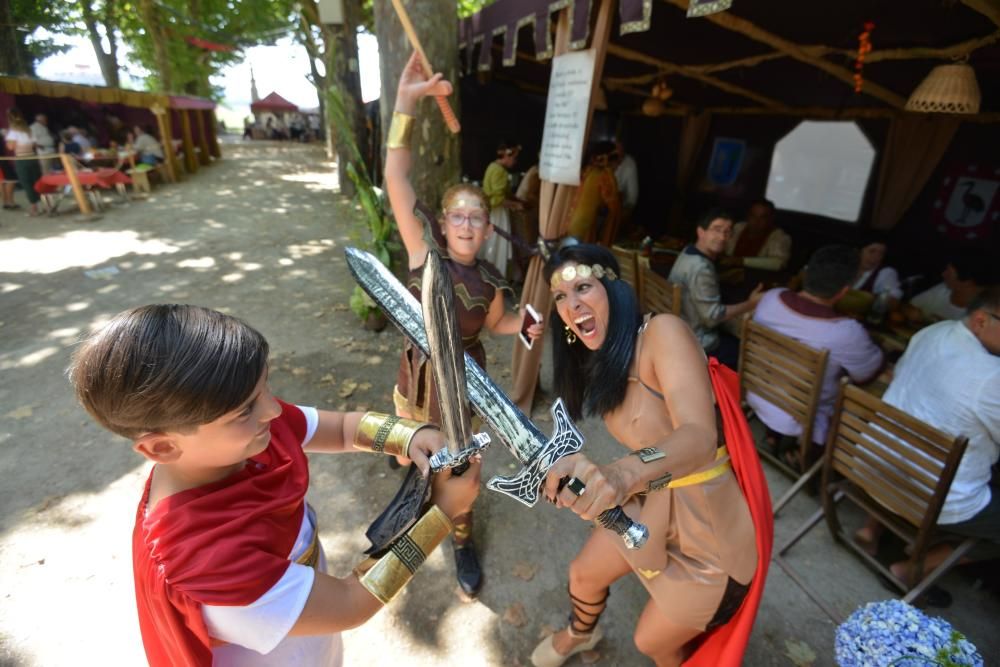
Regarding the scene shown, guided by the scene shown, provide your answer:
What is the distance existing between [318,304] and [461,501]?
18.2 feet

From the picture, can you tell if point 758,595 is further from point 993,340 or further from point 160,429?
point 160,429

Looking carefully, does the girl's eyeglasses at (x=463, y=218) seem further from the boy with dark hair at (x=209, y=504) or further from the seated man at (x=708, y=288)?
the seated man at (x=708, y=288)

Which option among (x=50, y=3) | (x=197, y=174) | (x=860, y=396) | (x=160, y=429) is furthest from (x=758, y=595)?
(x=50, y=3)

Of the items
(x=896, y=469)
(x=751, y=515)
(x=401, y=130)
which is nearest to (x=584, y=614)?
(x=751, y=515)

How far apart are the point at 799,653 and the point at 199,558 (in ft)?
9.15

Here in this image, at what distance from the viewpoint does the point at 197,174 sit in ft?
52.1

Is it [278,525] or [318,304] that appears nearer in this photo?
[278,525]

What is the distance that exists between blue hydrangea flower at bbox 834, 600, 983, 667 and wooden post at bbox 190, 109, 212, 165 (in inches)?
840

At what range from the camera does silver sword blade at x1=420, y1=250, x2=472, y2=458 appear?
1.00m

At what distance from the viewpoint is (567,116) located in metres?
3.32

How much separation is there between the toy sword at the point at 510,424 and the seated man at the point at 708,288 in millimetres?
3031

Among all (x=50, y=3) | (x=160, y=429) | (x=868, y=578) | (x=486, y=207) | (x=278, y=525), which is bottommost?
(x=868, y=578)

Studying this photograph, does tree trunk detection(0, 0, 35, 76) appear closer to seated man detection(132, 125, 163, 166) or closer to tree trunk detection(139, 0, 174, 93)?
tree trunk detection(139, 0, 174, 93)

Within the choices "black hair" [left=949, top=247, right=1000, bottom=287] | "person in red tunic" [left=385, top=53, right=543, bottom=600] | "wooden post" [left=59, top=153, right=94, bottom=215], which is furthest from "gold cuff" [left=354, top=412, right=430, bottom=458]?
"wooden post" [left=59, top=153, right=94, bottom=215]
